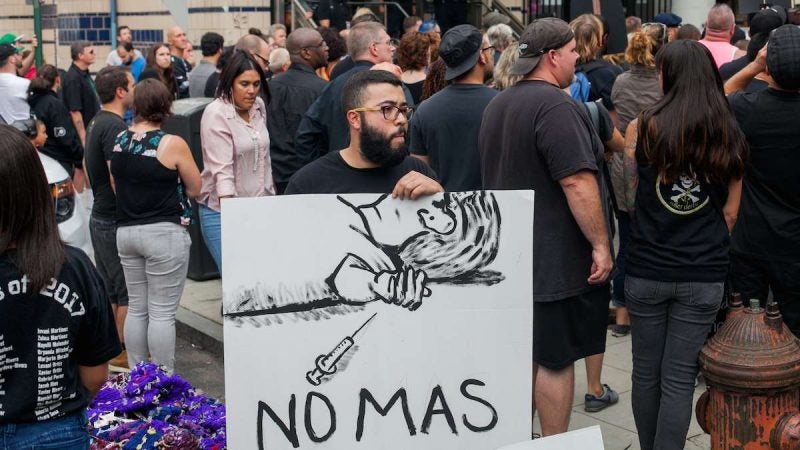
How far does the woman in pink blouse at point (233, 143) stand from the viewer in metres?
5.93

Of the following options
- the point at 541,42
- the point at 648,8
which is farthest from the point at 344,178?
the point at 648,8

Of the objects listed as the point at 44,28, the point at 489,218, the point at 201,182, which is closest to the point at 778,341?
the point at 489,218

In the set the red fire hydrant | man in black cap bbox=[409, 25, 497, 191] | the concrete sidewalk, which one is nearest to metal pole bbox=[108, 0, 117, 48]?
the concrete sidewalk

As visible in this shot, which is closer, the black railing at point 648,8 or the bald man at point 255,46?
the bald man at point 255,46

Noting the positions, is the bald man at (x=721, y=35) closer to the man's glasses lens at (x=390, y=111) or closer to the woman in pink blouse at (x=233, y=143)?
the woman in pink blouse at (x=233, y=143)

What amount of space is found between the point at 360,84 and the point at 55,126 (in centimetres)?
604

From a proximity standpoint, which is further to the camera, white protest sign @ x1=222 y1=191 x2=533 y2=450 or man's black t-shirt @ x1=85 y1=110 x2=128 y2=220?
man's black t-shirt @ x1=85 y1=110 x2=128 y2=220

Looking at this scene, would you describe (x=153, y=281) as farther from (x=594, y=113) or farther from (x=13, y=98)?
(x=13, y=98)

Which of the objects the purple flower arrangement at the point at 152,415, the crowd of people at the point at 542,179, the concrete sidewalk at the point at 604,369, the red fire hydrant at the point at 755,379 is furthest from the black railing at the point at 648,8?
the purple flower arrangement at the point at 152,415

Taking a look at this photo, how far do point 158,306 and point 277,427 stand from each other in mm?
2775

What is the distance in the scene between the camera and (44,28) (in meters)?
21.8

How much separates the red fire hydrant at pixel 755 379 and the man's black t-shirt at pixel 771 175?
79 centimetres

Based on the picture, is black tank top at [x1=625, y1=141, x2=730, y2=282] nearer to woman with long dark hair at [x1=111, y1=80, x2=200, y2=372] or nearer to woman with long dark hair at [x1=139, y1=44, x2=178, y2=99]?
woman with long dark hair at [x1=111, y1=80, x2=200, y2=372]

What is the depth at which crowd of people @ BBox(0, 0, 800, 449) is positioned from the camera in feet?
11.0
